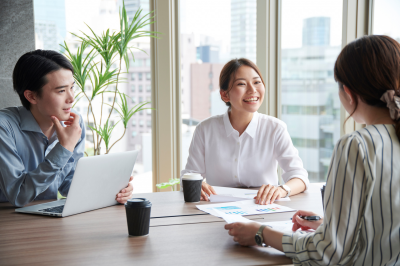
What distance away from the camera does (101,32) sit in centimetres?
350

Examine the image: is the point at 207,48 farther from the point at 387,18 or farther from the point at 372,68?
the point at 372,68

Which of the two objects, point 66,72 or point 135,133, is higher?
point 66,72

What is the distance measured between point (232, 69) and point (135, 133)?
1744 mm

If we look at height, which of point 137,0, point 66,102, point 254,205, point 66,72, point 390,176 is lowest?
point 254,205

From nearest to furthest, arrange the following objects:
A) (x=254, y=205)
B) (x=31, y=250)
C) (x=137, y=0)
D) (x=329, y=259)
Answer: (x=329, y=259)
(x=31, y=250)
(x=254, y=205)
(x=137, y=0)

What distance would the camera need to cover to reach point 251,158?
2.14m

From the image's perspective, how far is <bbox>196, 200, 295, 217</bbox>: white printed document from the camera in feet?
4.73

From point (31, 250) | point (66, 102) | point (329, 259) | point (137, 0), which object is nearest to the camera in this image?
point (329, 259)

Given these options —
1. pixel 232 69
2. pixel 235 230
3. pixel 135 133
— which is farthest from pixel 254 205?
pixel 135 133

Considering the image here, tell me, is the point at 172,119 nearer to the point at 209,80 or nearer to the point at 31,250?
the point at 209,80

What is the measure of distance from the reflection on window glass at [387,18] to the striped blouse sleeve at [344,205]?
2.79 m

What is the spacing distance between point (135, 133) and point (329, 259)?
9.85 feet

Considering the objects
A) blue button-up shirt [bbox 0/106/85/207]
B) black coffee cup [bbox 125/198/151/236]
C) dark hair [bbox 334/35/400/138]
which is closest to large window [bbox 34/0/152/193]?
blue button-up shirt [bbox 0/106/85/207]

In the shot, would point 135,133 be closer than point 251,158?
No
